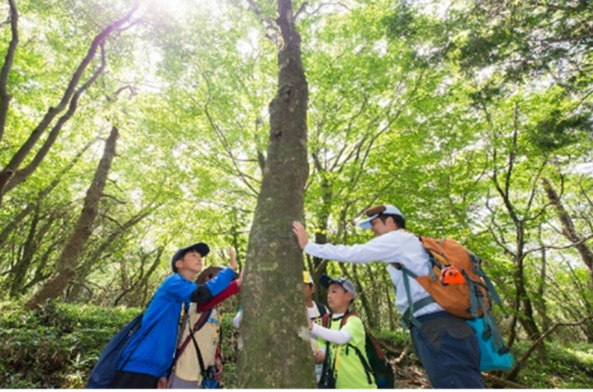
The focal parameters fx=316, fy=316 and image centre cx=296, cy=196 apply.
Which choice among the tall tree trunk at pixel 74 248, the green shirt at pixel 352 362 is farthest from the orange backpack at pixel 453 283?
the tall tree trunk at pixel 74 248

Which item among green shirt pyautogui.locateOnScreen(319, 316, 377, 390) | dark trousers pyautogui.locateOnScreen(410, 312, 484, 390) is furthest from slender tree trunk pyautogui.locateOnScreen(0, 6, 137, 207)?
dark trousers pyautogui.locateOnScreen(410, 312, 484, 390)

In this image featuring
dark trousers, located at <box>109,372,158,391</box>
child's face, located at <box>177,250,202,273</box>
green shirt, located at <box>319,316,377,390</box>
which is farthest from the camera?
child's face, located at <box>177,250,202,273</box>

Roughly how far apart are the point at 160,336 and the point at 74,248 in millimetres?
9504

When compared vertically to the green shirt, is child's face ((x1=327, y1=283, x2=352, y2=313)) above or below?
above

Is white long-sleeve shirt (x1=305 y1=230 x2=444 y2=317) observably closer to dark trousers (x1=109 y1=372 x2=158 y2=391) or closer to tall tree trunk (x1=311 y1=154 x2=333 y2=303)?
dark trousers (x1=109 y1=372 x2=158 y2=391)

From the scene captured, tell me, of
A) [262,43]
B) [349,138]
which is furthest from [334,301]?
[262,43]

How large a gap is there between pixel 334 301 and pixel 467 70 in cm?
637

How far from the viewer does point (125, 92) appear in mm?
14609

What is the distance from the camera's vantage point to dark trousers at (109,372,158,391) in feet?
8.09

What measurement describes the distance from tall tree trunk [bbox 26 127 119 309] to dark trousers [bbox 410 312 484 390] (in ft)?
34.1

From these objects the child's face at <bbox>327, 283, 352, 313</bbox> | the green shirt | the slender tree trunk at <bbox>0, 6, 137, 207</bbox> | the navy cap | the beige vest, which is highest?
the slender tree trunk at <bbox>0, 6, 137, 207</bbox>

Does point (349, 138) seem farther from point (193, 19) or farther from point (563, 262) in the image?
point (563, 262)

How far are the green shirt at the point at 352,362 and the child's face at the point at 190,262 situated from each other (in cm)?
165

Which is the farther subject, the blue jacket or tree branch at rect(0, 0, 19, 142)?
tree branch at rect(0, 0, 19, 142)
